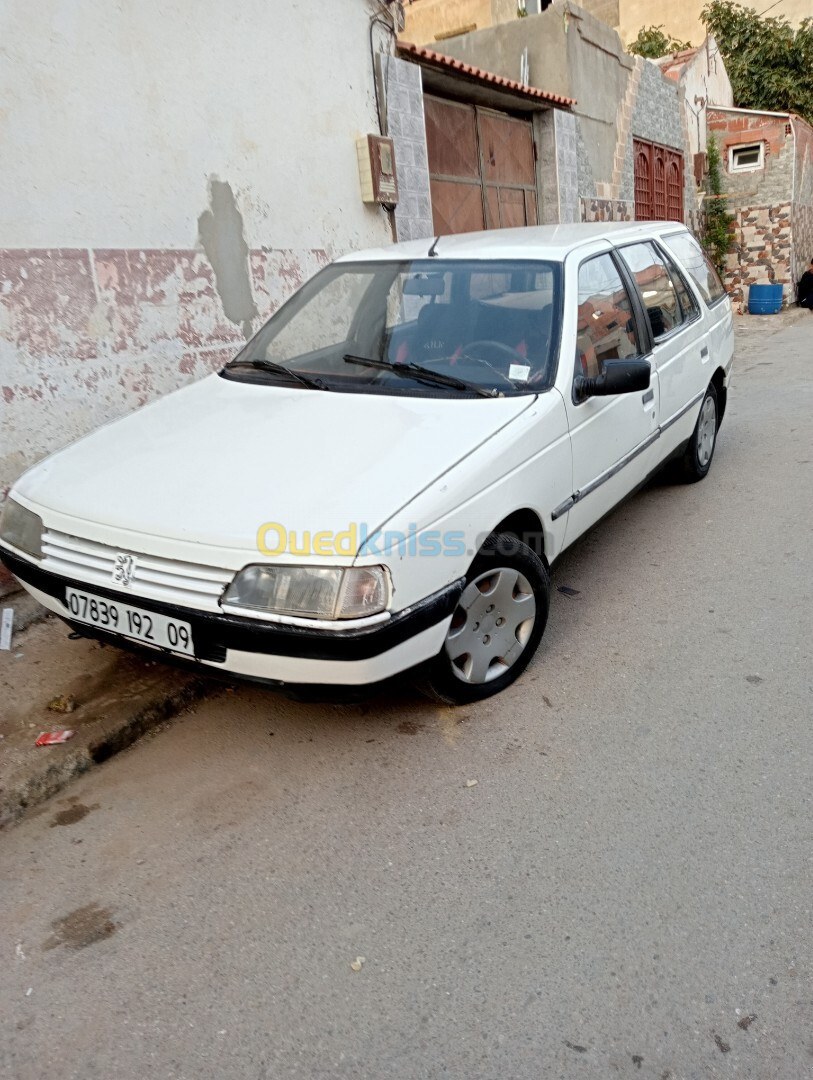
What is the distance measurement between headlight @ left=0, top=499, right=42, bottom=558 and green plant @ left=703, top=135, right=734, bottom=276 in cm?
1673

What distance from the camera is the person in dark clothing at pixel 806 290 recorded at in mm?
16484

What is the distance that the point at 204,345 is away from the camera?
5816mm

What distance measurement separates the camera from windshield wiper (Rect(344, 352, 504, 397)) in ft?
10.6

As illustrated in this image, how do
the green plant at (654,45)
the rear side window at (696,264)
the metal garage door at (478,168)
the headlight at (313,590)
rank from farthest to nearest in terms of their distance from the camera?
the green plant at (654,45), the metal garage door at (478,168), the rear side window at (696,264), the headlight at (313,590)

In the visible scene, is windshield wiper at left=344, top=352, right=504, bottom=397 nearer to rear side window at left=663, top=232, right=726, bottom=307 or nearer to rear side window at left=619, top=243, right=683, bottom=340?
rear side window at left=619, top=243, right=683, bottom=340

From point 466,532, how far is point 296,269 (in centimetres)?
451

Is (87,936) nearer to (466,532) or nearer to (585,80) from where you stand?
(466,532)

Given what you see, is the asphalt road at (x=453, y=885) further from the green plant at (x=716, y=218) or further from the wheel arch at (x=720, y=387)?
the green plant at (x=716, y=218)

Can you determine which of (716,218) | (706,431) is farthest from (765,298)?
(706,431)

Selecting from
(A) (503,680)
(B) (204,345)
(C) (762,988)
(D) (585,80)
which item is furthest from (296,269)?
(D) (585,80)

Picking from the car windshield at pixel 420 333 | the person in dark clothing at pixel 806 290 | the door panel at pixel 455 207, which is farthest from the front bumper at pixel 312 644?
the person in dark clothing at pixel 806 290

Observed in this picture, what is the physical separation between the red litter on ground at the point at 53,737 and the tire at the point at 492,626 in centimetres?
133

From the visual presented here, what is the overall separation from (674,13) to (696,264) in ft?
Result: 73.2

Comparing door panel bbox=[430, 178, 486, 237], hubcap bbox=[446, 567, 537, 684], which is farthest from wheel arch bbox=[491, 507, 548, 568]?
door panel bbox=[430, 178, 486, 237]
